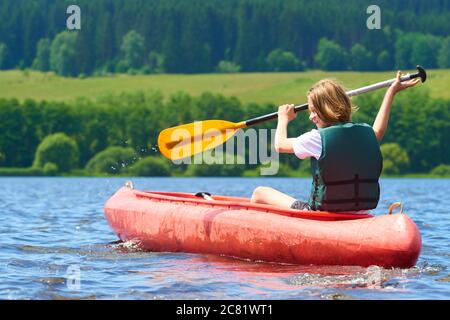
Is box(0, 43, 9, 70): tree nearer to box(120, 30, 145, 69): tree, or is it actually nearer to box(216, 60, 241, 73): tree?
box(120, 30, 145, 69): tree

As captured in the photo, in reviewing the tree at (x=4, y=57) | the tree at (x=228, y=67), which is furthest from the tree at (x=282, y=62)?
the tree at (x=4, y=57)

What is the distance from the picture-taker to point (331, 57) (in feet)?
426

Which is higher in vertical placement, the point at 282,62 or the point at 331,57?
the point at 331,57

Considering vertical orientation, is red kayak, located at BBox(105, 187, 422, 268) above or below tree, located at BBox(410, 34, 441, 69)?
below

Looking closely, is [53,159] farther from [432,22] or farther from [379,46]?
[432,22]

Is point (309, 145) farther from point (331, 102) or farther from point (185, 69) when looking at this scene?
point (185, 69)

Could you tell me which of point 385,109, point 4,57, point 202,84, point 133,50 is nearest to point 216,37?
point 133,50

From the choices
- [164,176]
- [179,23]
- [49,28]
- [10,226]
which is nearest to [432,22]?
[179,23]

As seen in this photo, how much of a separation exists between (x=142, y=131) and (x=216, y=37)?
5784 cm

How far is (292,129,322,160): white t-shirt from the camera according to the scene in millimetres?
9320

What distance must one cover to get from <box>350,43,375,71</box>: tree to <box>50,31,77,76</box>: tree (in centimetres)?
3738

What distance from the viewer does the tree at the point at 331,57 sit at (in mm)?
128125
